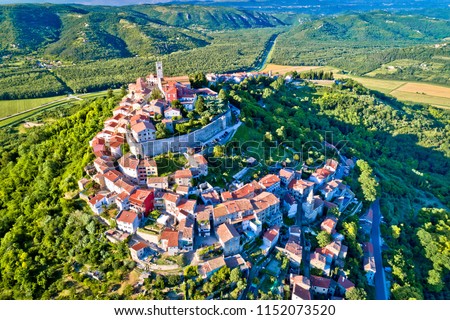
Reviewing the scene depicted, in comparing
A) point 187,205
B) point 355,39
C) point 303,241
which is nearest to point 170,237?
point 187,205

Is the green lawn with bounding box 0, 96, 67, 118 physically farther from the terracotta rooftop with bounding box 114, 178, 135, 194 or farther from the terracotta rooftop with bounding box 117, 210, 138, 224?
the terracotta rooftop with bounding box 117, 210, 138, 224

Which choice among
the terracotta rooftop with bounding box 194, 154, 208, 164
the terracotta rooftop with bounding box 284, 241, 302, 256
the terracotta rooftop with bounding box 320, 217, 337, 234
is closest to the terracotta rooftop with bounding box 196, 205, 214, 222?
the terracotta rooftop with bounding box 194, 154, 208, 164

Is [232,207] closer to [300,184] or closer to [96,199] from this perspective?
[300,184]

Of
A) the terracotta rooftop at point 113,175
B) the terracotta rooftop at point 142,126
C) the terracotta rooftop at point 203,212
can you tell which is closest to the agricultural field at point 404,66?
the terracotta rooftop at point 142,126

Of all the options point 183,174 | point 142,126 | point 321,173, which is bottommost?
point 321,173

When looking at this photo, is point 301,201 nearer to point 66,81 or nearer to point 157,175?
point 157,175
